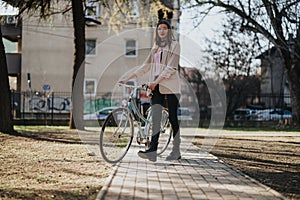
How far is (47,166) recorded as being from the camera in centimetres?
704

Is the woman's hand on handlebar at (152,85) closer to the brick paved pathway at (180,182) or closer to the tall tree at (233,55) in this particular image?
the brick paved pathway at (180,182)

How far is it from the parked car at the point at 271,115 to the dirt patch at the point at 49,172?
18.1 meters

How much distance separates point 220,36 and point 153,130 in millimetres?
26297

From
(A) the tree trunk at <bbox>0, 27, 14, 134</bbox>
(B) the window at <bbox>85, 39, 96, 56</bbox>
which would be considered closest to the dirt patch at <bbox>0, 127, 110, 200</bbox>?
(A) the tree trunk at <bbox>0, 27, 14, 134</bbox>

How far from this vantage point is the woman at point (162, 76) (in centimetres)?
730

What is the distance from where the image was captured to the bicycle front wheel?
7.08 metres

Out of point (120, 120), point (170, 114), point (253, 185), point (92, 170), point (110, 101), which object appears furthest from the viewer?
point (110, 101)

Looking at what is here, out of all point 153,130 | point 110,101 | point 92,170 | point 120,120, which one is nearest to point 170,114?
point 153,130

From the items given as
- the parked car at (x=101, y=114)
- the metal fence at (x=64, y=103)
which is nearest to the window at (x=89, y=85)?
the metal fence at (x=64, y=103)

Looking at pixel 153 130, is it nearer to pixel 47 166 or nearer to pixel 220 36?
pixel 47 166

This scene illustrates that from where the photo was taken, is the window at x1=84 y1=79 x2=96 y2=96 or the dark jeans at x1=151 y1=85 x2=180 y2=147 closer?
the dark jeans at x1=151 y1=85 x2=180 y2=147

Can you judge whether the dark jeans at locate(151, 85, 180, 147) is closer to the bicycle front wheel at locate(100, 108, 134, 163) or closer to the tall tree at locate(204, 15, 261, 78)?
the bicycle front wheel at locate(100, 108, 134, 163)

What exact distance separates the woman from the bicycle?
0.61 ft

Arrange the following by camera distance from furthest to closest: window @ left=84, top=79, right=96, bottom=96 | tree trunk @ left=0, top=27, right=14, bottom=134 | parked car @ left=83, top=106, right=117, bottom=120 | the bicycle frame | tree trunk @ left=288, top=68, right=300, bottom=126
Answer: window @ left=84, top=79, right=96, bottom=96 < parked car @ left=83, top=106, right=117, bottom=120 < tree trunk @ left=288, top=68, right=300, bottom=126 < tree trunk @ left=0, top=27, right=14, bottom=134 < the bicycle frame
